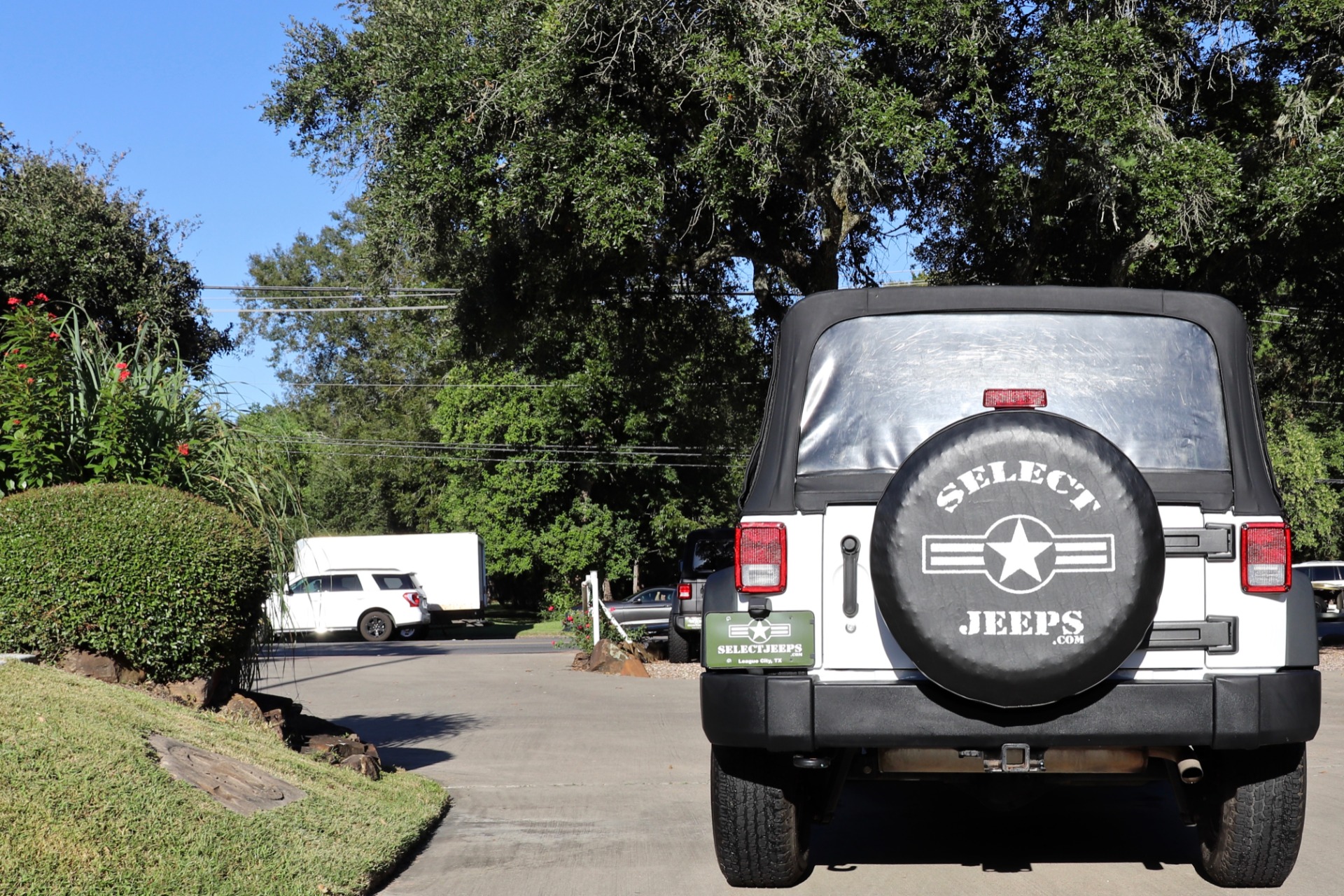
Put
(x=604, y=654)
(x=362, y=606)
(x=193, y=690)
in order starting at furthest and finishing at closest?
(x=362, y=606), (x=604, y=654), (x=193, y=690)

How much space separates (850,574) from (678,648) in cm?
1419

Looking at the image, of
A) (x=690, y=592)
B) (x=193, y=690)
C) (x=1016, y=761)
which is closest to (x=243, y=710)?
(x=193, y=690)

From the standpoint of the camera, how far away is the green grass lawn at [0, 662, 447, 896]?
447cm

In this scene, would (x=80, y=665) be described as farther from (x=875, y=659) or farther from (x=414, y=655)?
(x=414, y=655)

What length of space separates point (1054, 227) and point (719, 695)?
12.5 m

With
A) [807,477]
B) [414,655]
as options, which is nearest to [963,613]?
[807,477]

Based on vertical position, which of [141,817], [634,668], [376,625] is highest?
[141,817]

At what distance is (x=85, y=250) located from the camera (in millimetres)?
14812

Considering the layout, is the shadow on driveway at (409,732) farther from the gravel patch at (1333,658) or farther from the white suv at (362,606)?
the white suv at (362,606)

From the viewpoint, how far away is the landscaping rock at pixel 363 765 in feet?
24.0

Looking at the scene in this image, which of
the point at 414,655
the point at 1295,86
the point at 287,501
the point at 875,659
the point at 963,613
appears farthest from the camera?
the point at 414,655

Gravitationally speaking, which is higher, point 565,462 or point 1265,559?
point 565,462

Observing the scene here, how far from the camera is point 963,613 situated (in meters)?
4.05

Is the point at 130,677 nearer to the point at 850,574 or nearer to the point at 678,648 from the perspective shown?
the point at 850,574
